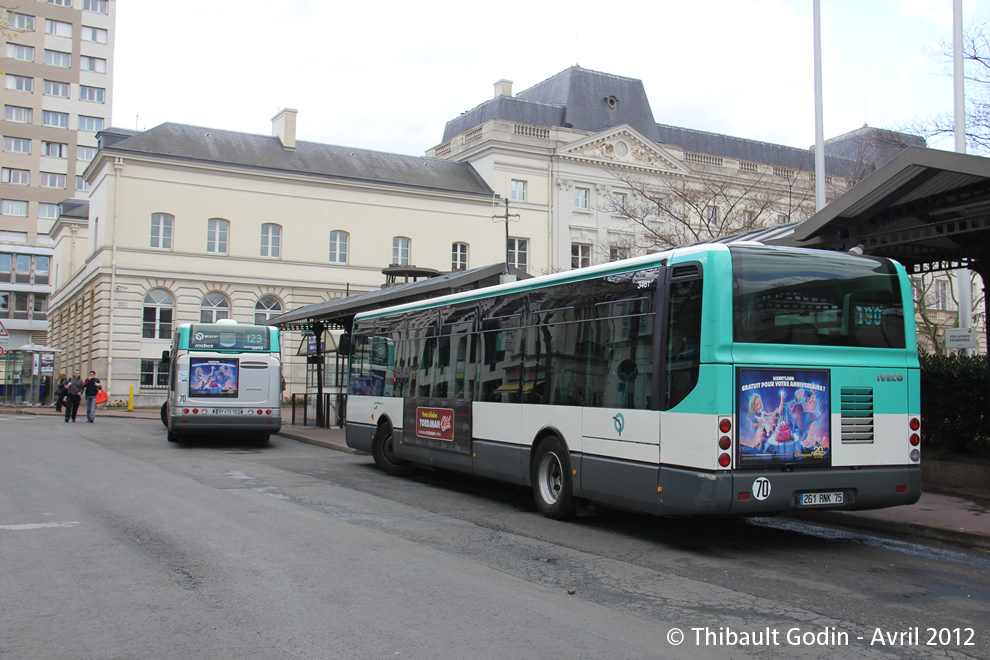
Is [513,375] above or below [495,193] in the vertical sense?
below

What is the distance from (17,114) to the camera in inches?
3297

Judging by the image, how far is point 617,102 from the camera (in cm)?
6044

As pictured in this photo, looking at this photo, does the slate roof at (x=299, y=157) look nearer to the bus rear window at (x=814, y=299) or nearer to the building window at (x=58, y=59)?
the building window at (x=58, y=59)

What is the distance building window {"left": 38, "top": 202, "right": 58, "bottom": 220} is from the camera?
84.1 metres

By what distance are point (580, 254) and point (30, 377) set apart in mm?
31832

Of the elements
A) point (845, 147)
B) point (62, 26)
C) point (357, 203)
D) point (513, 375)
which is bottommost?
point (513, 375)

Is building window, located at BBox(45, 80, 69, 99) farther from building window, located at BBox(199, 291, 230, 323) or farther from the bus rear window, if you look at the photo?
the bus rear window

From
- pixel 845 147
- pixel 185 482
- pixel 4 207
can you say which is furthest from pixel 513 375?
pixel 4 207

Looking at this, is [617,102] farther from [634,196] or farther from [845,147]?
[845,147]

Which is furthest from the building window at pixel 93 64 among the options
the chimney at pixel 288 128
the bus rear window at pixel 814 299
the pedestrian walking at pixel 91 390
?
the bus rear window at pixel 814 299

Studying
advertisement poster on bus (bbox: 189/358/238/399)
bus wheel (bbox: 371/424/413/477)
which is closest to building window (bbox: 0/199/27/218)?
advertisement poster on bus (bbox: 189/358/238/399)

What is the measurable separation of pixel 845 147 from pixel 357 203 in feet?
113

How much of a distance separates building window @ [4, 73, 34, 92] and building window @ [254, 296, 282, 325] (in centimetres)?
5020

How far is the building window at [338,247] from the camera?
51.2m
